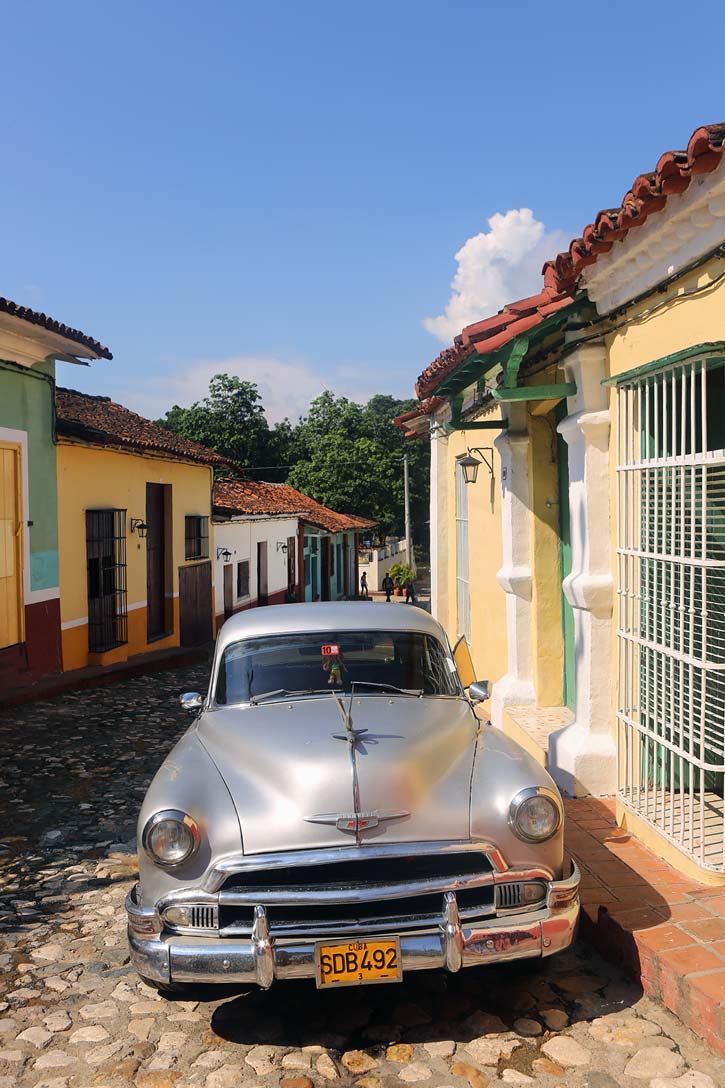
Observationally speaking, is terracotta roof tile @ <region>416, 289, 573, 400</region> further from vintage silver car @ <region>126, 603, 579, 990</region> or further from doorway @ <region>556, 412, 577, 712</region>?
vintage silver car @ <region>126, 603, 579, 990</region>

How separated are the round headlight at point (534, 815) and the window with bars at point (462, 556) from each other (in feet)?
22.9

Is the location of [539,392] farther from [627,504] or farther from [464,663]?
[464,663]

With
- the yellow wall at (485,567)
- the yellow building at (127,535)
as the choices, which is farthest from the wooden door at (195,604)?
the yellow wall at (485,567)

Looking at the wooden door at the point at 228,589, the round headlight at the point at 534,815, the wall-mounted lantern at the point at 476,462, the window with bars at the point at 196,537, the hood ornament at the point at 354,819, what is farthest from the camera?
the wooden door at the point at 228,589

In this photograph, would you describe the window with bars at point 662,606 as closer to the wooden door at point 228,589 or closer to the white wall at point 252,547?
the white wall at point 252,547

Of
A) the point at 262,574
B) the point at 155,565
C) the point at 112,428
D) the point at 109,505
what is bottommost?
the point at 262,574

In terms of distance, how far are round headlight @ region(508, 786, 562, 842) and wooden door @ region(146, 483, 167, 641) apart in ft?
42.6

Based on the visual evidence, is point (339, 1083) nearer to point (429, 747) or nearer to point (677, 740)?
point (429, 747)

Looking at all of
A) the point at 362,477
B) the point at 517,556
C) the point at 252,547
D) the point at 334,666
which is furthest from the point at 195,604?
the point at 362,477

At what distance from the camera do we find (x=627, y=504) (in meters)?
4.83

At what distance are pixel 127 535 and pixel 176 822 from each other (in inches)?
440

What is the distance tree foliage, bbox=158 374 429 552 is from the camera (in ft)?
137

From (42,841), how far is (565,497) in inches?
176

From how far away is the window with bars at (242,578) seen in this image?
21.9 meters
